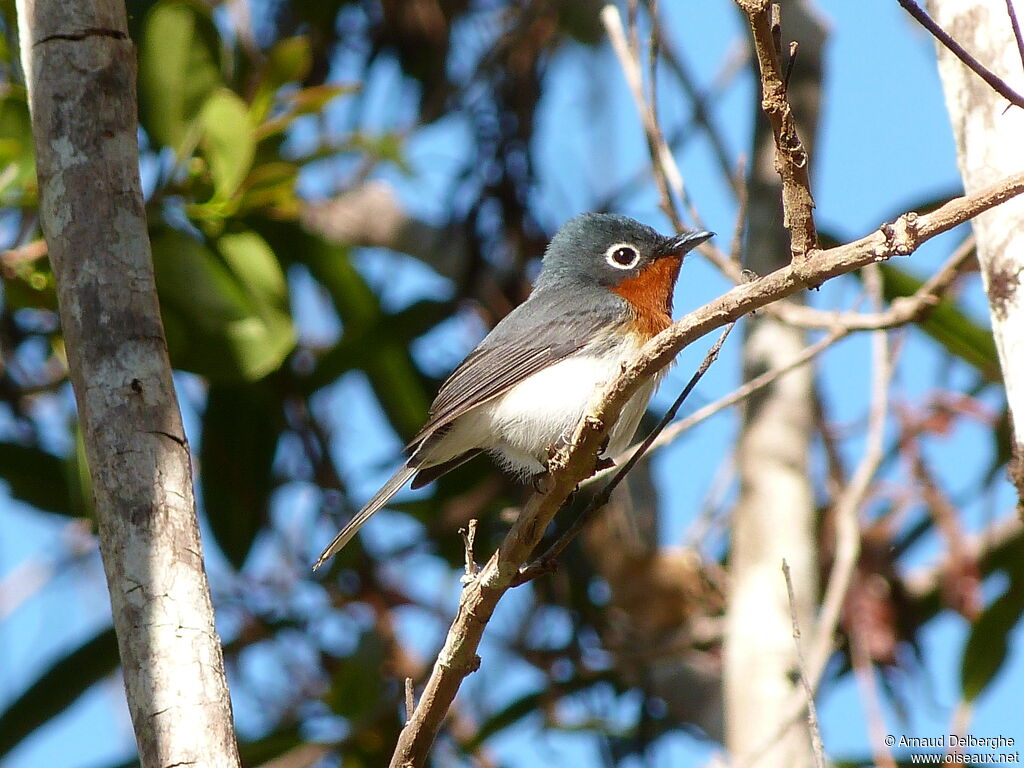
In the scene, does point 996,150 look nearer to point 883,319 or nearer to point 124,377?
point 883,319

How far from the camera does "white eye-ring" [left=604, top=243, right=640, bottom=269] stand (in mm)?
4426

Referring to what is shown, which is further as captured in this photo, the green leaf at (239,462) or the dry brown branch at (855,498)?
the green leaf at (239,462)

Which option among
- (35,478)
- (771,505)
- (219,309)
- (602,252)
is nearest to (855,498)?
(771,505)

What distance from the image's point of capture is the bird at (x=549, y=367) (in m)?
3.92

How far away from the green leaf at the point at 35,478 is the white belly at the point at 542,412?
160 centimetres

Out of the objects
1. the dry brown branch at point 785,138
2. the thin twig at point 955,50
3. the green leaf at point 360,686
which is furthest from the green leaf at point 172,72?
the thin twig at point 955,50

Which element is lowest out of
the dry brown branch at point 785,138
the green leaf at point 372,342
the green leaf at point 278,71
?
the dry brown branch at point 785,138

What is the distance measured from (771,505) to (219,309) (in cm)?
209

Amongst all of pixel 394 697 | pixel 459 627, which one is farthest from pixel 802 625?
pixel 459 627

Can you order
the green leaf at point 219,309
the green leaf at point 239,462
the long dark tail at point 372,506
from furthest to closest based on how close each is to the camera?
the green leaf at point 239,462
the green leaf at point 219,309
the long dark tail at point 372,506

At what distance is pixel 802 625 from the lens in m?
4.45

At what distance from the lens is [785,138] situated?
2152mm

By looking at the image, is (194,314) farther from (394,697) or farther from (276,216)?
(394,697)

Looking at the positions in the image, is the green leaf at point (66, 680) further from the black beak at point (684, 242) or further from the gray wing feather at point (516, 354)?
the black beak at point (684, 242)
